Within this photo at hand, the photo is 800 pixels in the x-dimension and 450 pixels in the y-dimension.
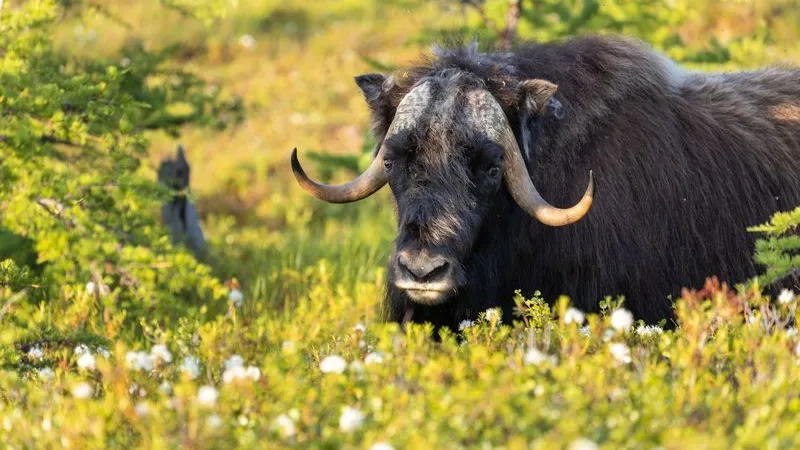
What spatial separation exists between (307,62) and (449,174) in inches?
416

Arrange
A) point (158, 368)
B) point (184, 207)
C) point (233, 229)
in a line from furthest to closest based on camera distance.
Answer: point (233, 229)
point (184, 207)
point (158, 368)

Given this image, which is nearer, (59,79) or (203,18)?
(59,79)

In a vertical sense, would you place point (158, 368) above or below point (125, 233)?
above

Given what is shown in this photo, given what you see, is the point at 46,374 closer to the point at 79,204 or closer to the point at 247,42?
the point at 79,204

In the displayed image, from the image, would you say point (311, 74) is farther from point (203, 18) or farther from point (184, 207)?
point (203, 18)

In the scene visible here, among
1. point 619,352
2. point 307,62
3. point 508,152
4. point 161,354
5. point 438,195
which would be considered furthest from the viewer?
point 307,62

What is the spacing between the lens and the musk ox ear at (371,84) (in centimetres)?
501

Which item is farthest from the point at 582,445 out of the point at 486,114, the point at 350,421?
the point at 486,114

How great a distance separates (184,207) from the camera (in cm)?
754

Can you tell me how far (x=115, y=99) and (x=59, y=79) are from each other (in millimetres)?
257

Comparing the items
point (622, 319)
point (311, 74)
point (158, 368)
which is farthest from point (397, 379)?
point (311, 74)

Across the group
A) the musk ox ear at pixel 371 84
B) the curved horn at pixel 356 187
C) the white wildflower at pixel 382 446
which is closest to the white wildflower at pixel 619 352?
the white wildflower at pixel 382 446

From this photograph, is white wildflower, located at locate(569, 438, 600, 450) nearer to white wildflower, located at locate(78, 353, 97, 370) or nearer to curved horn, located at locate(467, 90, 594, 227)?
white wildflower, located at locate(78, 353, 97, 370)

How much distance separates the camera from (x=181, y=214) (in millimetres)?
7531
